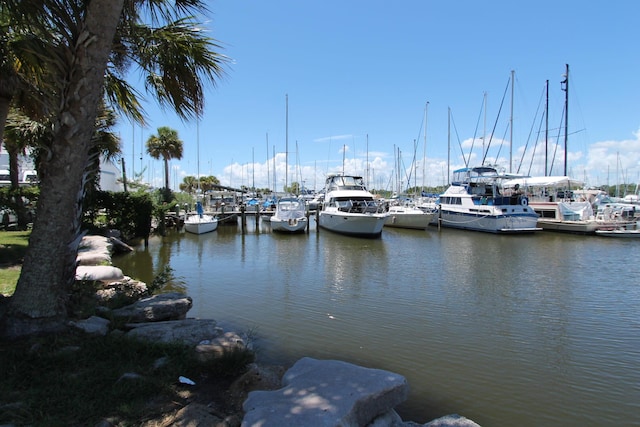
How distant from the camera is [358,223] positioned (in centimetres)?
2639

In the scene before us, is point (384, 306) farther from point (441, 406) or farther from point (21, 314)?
point (21, 314)

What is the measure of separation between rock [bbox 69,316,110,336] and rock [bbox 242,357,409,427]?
8.52 feet

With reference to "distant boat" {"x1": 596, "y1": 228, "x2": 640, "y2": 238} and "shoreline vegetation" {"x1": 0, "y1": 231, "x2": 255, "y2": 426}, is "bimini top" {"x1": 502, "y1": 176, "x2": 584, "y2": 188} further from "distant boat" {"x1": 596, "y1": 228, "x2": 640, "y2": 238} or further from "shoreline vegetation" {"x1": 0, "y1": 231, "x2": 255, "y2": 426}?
"shoreline vegetation" {"x1": 0, "y1": 231, "x2": 255, "y2": 426}

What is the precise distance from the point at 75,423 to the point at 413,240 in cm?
2434

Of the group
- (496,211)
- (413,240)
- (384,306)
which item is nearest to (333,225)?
(413,240)

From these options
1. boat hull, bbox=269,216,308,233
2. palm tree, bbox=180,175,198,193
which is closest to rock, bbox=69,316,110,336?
boat hull, bbox=269,216,308,233

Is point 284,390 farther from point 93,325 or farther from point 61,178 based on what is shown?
point 61,178

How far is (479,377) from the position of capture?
6.27 m

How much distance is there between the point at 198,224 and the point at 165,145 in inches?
554

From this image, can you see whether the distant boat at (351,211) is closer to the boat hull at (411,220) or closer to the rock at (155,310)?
the boat hull at (411,220)

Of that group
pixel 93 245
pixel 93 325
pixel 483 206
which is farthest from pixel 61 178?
pixel 483 206

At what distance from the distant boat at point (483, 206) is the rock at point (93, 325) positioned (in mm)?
28847

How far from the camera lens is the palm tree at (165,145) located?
3744cm

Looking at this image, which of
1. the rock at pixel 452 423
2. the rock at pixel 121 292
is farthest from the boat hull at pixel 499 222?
the rock at pixel 452 423
